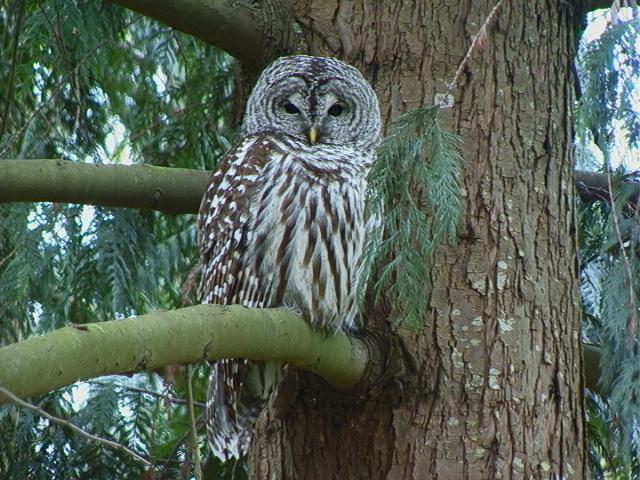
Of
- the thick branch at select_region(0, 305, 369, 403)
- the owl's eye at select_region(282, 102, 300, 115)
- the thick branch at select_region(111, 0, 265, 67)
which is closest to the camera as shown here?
the thick branch at select_region(0, 305, 369, 403)

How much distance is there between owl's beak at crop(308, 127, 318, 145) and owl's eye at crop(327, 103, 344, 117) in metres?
0.12

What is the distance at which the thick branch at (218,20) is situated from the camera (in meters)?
3.39

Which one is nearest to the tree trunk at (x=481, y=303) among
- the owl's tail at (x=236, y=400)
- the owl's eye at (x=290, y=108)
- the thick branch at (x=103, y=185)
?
the owl's tail at (x=236, y=400)

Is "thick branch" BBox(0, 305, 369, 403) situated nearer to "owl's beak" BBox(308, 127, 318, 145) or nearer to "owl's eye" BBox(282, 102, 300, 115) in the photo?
"owl's beak" BBox(308, 127, 318, 145)

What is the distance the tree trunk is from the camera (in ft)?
10.6

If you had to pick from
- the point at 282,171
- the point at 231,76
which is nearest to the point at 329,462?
the point at 282,171

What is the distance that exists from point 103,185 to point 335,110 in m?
1.10

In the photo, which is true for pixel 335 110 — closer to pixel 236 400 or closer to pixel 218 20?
pixel 218 20

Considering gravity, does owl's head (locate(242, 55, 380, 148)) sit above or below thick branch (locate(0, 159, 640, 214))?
above

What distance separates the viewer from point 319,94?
391 centimetres

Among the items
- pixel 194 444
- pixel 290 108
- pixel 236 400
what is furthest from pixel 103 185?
pixel 194 444

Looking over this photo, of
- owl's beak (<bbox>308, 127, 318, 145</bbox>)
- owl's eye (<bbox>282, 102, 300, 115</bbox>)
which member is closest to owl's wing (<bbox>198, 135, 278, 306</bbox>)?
owl's beak (<bbox>308, 127, 318, 145</bbox>)

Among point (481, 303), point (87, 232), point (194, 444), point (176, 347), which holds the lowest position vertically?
point (194, 444)

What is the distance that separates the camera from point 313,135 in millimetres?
3896
